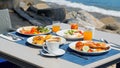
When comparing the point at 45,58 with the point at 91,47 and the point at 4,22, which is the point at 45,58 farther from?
the point at 4,22

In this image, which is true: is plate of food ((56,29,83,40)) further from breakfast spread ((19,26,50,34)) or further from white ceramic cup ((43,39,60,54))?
white ceramic cup ((43,39,60,54))

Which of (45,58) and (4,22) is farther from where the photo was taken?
(4,22)

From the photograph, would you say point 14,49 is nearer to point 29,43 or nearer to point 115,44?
point 29,43

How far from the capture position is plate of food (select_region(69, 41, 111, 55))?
2.65 meters

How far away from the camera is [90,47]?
2.77m

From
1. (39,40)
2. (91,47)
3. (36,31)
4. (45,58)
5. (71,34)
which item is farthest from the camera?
(36,31)

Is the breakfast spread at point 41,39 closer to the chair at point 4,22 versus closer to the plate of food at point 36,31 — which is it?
the plate of food at point 36,31

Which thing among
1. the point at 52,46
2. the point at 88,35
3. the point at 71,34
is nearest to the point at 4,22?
the point at 71,34

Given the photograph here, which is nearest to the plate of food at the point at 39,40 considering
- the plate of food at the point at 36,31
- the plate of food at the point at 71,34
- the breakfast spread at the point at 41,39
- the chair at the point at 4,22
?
the breakfast spread at the point at 41,39

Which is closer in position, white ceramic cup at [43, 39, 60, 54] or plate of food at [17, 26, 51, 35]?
white ceramic cup at [43, 39, 60, 54]

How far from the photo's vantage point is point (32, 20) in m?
8.16

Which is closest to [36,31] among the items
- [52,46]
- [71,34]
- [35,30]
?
[35,30]

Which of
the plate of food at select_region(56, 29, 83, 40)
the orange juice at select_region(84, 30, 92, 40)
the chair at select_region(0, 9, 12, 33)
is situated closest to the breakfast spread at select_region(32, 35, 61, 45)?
the plate of food at select_region(56, 29, 83, 40)

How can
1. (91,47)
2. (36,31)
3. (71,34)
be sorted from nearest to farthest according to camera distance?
(91,47), (71,34), (36,31)
